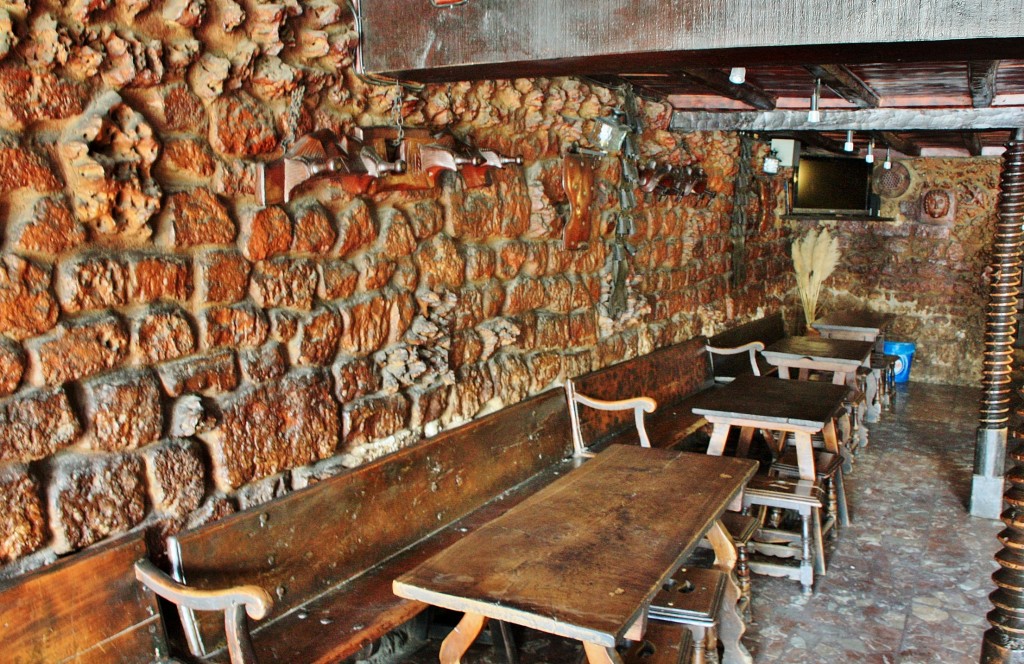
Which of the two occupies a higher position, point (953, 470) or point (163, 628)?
point (163, 628)

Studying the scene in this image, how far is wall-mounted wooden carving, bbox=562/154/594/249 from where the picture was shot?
157 inches

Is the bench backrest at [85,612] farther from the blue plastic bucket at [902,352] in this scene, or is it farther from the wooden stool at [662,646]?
the blue plastic bucket at [902,352]

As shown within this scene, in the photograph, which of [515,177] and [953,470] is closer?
[515,177]

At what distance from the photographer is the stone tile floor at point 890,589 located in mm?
3221

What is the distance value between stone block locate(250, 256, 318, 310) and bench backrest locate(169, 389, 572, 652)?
572 mm

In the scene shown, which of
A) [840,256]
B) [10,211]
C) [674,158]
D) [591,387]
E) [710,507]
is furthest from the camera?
[840,256]

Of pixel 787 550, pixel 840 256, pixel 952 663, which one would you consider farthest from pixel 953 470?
pixel 840 256

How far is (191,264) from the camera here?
2219 mm

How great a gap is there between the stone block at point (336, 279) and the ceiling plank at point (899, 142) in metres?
4.62

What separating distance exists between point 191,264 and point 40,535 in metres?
0.76

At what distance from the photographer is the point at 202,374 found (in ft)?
7.36

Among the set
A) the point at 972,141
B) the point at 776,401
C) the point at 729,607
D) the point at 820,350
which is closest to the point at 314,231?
the point at 729,607

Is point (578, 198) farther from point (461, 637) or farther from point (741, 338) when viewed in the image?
point (741, 338)

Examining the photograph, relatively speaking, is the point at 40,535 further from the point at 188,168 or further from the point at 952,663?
the point at 952,663
